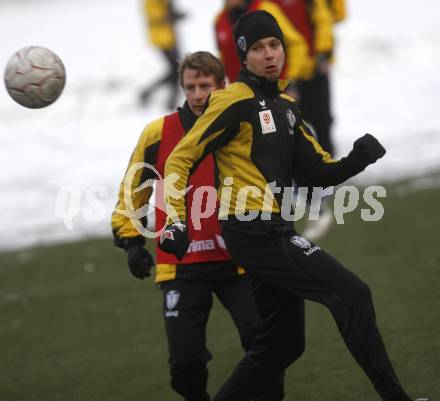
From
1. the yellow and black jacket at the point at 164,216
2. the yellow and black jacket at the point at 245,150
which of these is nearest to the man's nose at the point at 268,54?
the yellow and black jacket at the point at 245,150

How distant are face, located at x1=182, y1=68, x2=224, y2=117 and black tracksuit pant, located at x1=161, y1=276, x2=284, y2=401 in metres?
0.93

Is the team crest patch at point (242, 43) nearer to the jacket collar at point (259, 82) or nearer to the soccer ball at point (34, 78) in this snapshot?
the jacket collar at point (259, 82)

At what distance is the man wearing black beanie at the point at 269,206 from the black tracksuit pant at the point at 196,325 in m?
0.21

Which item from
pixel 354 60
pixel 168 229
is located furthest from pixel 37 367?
pixel 354 60

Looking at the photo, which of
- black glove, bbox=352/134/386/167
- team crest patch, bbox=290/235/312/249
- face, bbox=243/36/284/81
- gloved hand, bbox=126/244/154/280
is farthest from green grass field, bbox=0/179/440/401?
face, bbox=243/36/284/81

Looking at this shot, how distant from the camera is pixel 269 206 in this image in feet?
16.3

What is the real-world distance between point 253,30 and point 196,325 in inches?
58.8

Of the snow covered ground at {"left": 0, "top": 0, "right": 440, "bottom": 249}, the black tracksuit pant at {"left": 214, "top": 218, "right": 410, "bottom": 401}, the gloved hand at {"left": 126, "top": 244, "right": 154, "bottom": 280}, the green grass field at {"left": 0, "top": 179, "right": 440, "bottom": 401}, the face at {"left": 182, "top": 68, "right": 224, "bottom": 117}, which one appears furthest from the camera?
the snow covered ground at {"left": 0, "top": 0, "right": 440, "bottom": 249}

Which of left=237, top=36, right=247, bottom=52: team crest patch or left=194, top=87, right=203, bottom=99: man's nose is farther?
left=194, top=87, right=203, bottom=99: man's nose

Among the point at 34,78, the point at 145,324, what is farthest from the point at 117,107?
the point at 34,78

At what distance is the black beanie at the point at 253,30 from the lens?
16.9 feet

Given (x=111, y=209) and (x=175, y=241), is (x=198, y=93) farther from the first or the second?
(x=111, y=209)

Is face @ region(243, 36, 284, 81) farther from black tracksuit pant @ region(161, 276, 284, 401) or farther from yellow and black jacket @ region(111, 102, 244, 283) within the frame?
black tracksuit pant @ region(161, 276, 284, 401)

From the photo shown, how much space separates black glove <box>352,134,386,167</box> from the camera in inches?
197
